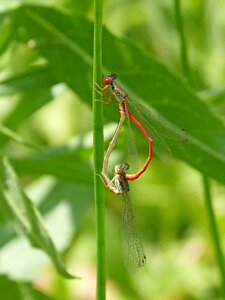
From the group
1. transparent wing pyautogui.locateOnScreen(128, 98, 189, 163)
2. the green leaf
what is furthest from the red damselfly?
the green leaf

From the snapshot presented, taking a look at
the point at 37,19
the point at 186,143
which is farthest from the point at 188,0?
the point at 186,143

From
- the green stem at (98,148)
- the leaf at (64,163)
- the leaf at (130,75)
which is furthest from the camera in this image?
the leaf at (64,163)

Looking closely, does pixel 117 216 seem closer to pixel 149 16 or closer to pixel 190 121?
pixel 149 16

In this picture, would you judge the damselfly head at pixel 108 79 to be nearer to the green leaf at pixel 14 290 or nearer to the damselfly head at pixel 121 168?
the damselfly head at pixel 121 168

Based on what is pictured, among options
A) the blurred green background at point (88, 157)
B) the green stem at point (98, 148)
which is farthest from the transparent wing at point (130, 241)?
the green stem at point (98, 148)

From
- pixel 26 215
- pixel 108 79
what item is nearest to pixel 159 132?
pixel 108 79

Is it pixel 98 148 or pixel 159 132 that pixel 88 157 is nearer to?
pixel 159 132
